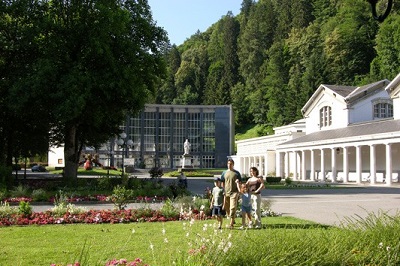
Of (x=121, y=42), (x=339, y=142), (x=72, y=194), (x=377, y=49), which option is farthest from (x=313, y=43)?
(x=72, y=194)

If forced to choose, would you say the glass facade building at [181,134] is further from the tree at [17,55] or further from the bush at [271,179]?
the tree at [17,55]

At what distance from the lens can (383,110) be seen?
52.7 m

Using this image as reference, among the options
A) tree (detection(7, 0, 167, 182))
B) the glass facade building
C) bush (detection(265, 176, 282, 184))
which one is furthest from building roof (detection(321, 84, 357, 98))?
the glass facade building

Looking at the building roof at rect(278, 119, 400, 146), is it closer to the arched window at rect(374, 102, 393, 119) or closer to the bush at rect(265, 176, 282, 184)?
the arched window at rect(374, 102, 393, 119)

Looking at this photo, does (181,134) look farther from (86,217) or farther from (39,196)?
(86,217)

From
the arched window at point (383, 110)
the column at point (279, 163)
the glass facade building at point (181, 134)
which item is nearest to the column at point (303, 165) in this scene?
the column at point (279, 163)

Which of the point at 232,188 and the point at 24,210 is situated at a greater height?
the point at 232,188

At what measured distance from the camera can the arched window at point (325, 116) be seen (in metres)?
55.8

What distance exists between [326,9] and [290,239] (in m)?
113

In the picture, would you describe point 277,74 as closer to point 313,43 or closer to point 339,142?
point 313,43

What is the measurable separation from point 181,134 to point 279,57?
103 feet

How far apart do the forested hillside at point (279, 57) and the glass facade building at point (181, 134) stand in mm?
9742

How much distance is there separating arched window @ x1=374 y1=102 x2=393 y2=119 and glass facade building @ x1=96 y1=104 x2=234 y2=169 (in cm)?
4865

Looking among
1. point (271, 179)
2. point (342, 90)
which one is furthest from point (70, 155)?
point (342, 90)
